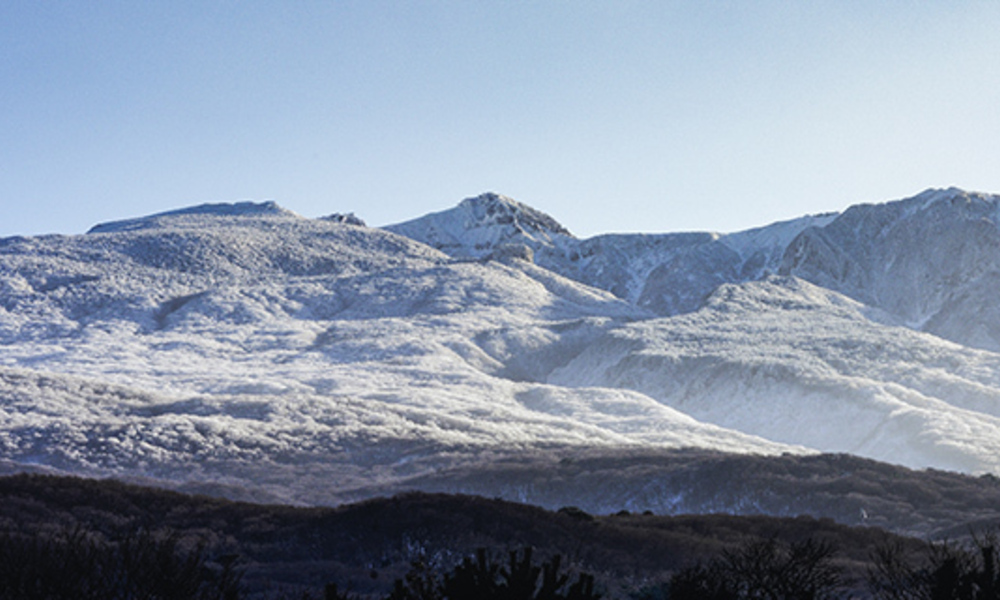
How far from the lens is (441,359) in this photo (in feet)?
370

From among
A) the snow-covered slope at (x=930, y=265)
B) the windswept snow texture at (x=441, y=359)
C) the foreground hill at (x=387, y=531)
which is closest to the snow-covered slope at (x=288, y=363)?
the windswept snow texture at (x=441, y=359)

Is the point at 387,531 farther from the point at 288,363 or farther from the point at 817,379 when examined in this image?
the point at 288,363

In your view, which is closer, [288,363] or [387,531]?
[387,531]

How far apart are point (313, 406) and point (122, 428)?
52.0 ft

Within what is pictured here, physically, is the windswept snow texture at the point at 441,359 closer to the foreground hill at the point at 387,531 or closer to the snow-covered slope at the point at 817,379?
the snow-covered slope at the point at 817,379

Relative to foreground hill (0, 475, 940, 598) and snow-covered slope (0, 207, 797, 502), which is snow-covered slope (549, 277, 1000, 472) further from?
foreground hill (0, 475, 940, 598)

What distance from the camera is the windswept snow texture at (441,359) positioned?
56781 mm

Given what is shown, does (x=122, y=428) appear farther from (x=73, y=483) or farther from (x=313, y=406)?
(x=73, y=483)

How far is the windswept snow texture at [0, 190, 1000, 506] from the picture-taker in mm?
56781

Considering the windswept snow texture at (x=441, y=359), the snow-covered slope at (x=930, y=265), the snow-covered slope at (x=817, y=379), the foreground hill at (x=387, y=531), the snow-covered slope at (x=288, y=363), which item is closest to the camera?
the foreground hill at (x=387, y=531)

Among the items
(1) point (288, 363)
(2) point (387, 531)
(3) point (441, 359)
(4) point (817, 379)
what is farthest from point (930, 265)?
(2) point (387, 531)

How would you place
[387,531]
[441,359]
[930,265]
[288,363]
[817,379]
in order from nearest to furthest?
[387,531], [817,379], [288,363], [441,359], [930,265]

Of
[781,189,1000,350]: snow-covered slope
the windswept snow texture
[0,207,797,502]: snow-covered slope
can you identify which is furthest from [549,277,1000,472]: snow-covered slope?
[781,189,1000,350]: snow-covered slope

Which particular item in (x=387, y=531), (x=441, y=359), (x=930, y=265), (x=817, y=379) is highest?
(x=930, y=265)
